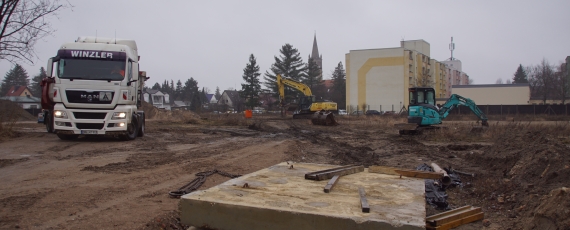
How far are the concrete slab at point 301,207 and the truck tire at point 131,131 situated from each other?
11.1 metres

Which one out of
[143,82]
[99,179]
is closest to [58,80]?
[143,82]

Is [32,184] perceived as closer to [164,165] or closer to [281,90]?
[164,165]

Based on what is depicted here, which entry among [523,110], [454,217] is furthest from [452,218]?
[523,110]

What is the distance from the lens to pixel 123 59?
14.1 m

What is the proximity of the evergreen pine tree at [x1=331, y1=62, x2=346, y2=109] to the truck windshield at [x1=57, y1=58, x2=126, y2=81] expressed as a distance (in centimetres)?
7277

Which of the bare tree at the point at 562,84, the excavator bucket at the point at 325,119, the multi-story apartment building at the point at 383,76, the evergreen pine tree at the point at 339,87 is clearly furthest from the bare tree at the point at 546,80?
the excavator bucket at the point at 325,119

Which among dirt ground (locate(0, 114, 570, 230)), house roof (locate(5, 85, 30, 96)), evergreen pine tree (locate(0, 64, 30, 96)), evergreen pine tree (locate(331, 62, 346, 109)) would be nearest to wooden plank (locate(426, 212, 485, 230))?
dirt ground (locate(0, 114, 570, 230))

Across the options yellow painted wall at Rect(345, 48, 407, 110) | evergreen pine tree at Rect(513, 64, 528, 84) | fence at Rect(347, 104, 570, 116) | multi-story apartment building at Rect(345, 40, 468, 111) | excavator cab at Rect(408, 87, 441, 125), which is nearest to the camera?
excavator cab at Rect(408, 87, 441, 125)

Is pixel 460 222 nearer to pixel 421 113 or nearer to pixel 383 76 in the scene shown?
pixel 421 113

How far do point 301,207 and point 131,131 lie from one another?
42.0 feet

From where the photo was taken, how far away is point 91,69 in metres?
13.7

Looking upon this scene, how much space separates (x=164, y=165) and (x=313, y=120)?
24117 millimetres

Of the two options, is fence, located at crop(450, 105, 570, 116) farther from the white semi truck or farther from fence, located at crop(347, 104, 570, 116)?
the white semi truck

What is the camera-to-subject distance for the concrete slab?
3.38 m
